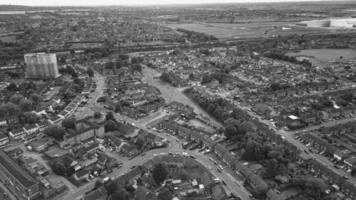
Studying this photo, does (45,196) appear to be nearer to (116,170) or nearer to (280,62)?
(116,170)

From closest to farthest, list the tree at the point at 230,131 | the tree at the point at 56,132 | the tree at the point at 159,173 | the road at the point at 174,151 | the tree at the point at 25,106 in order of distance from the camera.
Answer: the road at the point at 174,151, the tree at the point at 159,173, the tree at the point at 230,131, the tree at the point at 56,132, the tree at the point at 25,106

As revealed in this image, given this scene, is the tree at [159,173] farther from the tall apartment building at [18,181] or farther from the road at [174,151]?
the tall apartment building at [18,181]

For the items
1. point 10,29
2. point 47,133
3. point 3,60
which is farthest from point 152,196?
point 10,29

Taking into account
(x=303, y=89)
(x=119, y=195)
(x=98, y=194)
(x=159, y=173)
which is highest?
(x=303, y=89)

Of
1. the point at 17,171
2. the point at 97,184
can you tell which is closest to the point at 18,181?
the point at 17,171

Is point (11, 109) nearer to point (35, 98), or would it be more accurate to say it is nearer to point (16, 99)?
point (16, 99)

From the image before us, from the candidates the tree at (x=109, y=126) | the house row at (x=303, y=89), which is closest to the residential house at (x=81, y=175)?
the tree at (x=109, y=126)

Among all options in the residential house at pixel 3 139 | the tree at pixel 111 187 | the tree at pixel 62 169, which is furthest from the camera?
the residential house at pixel 3 139
